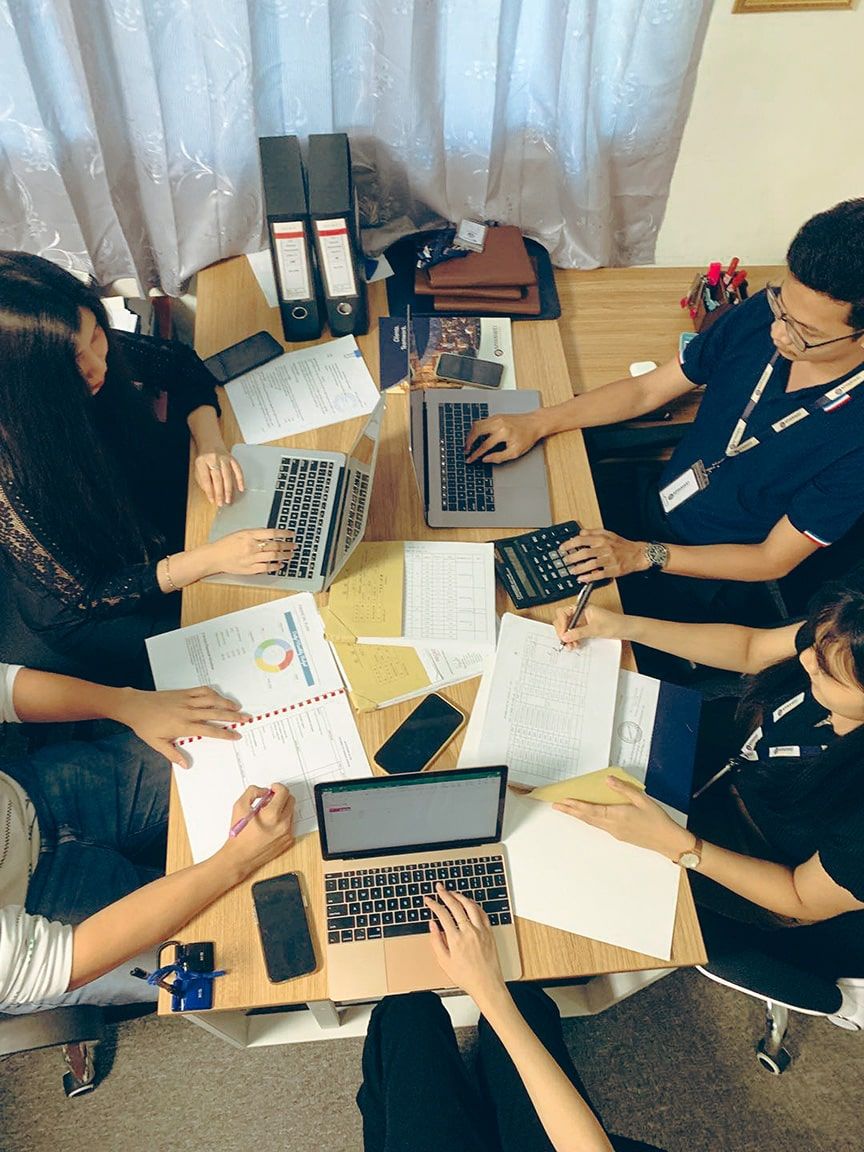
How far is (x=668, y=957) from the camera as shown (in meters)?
1.22

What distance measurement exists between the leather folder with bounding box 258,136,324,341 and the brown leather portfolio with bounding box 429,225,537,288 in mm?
327

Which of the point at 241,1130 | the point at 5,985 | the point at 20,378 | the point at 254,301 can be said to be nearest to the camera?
the point at 5,985

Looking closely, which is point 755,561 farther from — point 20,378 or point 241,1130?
point 241,1130

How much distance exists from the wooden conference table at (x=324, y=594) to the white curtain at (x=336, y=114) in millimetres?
213

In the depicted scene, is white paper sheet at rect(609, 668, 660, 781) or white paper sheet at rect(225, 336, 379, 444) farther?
white paper sheet at rect(225, 336, 379, 444)

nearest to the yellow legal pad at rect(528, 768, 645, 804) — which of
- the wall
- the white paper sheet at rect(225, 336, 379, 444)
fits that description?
the white paper sheet at rect(225, 336, 379, 444)

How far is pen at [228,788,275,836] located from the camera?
125 centimetres

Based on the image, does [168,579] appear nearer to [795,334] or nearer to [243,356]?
[243,356]

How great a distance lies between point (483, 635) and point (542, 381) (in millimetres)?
674

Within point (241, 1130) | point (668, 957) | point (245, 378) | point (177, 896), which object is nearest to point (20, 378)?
point (245, 378)

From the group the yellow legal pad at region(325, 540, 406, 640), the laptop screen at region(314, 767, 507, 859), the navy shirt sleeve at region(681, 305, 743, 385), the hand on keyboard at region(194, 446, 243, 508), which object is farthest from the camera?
the navy shirt sleeve at region(681, 305, 743, 385)

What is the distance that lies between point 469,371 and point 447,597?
22.7 inches

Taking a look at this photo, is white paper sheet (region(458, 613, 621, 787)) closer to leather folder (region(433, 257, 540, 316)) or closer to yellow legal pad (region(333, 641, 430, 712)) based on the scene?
yellow legal pad (region(333, 641, 430, 712))

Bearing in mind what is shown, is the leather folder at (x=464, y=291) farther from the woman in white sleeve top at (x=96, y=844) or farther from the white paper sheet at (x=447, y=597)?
the woman in white sleeve top at (x=96, y=844)
